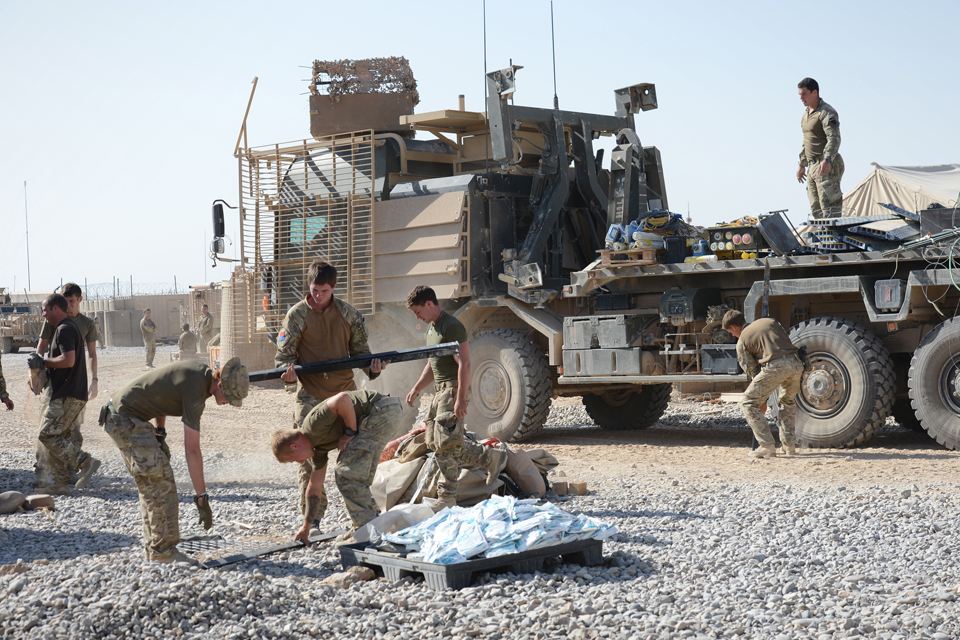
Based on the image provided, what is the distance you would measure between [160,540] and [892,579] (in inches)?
150

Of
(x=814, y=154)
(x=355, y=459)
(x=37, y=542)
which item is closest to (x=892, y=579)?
(x=355, y=459)

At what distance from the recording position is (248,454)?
11312mm

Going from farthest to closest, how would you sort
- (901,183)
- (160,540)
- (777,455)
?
1. (901,183)
2. (777,455)
3. (160,540)

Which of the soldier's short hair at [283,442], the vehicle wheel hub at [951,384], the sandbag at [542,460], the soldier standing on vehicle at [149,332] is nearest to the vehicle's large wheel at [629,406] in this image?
the vehicle wheel hub at [951,384]

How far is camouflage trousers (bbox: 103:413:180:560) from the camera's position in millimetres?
5684

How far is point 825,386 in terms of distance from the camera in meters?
9.62

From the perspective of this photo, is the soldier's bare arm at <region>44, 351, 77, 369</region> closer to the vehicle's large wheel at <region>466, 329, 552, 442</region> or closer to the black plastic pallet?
the black plastic pallet

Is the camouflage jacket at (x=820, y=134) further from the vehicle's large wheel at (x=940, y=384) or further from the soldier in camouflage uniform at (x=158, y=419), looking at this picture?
the soldier in camouflage uniform at (x=158, y=419)

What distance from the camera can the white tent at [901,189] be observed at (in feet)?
62.1

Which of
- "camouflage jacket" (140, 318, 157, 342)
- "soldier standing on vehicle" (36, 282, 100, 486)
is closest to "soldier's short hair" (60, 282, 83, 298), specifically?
"soldier standing on vehicle" (36, 282, 100, 486)

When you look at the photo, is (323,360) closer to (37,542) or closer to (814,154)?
(37,542)

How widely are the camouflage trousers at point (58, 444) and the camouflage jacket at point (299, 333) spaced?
2858 millimetres

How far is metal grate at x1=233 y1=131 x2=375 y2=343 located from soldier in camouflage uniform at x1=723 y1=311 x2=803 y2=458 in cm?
443

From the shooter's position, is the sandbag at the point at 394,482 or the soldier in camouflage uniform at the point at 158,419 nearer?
the soldier in camouflage uniform at the point at 158,419
